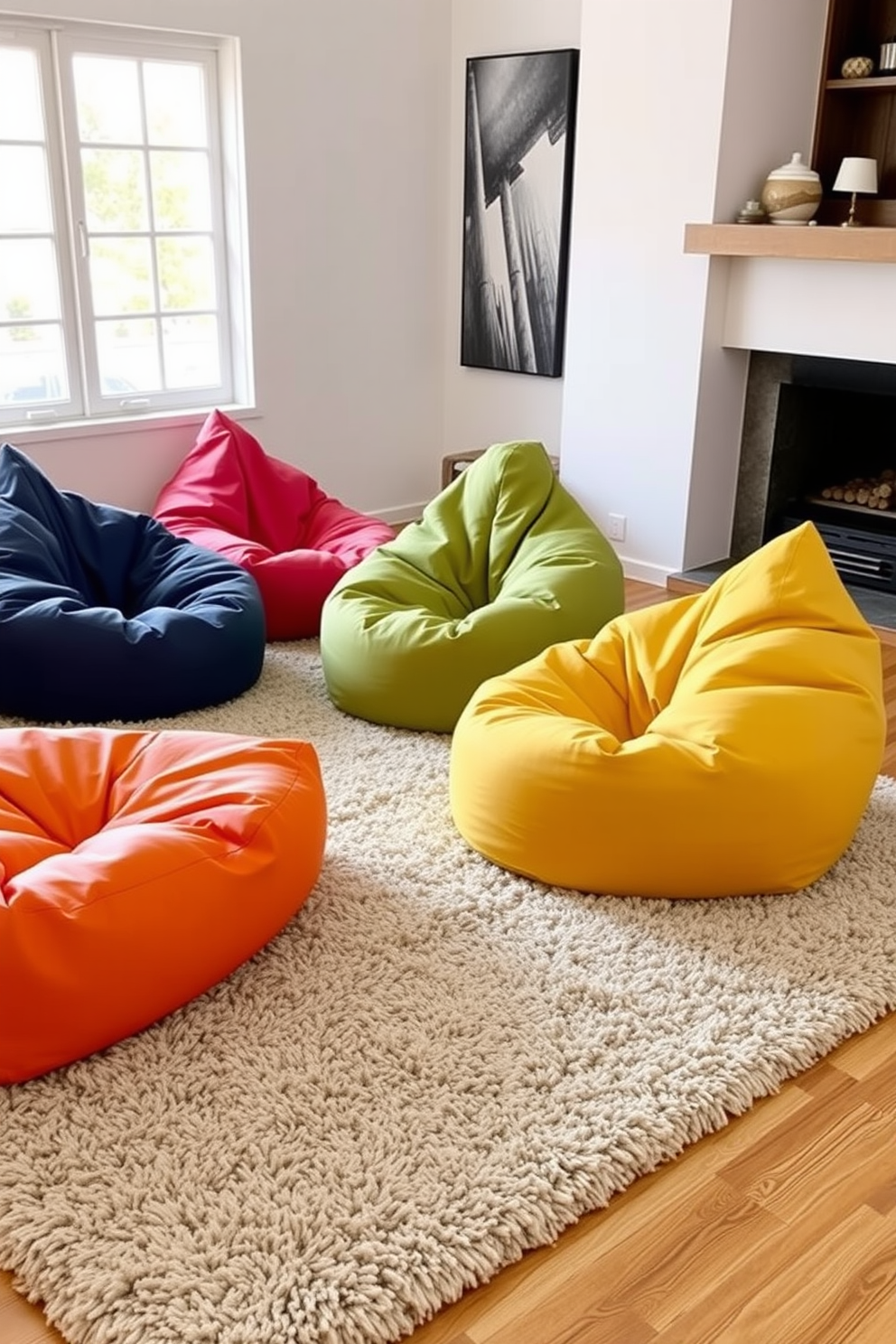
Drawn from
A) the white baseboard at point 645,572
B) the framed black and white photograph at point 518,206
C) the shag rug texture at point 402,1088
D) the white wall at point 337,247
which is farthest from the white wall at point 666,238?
the shag rug texture at point 402,1088

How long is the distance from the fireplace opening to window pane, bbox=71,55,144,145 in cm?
264

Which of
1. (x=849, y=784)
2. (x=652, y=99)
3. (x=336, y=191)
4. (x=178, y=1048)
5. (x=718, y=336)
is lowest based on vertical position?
(x=178, y=1048)

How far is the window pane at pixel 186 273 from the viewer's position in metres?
5.11

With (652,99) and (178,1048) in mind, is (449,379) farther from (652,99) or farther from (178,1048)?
(178,1048)

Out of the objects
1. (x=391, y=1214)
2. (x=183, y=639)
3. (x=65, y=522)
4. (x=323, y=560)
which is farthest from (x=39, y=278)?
(x=391, y=1214)

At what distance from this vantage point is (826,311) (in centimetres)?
452

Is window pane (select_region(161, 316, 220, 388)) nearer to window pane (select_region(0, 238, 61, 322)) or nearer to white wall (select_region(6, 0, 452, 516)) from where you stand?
white wall (select_region(6, 0, 452, 516))

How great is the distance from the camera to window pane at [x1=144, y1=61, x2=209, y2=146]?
489 cm

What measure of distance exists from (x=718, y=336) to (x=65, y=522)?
2455 millimetres

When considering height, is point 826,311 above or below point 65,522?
above

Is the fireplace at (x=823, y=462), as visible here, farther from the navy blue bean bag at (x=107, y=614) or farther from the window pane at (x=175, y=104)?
the window pane at (x=175, y=104)

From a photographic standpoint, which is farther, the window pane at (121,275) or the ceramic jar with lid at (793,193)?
the window pane at (121,275)

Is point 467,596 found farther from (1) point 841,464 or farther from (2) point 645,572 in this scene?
(1) point 841,464

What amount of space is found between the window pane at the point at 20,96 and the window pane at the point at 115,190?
0.20m
